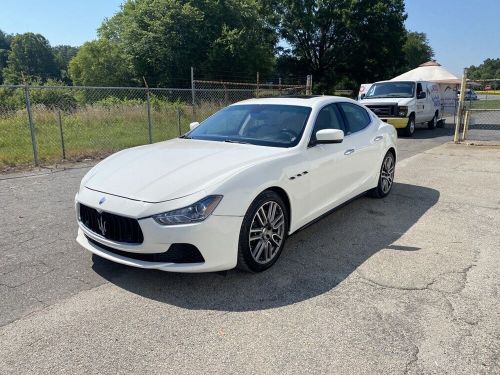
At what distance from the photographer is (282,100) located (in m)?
4.84

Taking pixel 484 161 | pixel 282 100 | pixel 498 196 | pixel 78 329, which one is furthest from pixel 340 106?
pixel 484 161

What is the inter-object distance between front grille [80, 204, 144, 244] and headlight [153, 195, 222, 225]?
21 centimetres

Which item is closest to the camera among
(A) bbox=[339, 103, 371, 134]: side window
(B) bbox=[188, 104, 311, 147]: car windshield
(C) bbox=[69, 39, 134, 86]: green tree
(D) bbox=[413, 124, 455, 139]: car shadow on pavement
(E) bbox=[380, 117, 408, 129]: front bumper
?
(B) bbox=[188, 104, 311, 147]: car windshield

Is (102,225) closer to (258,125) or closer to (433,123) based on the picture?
(258,125)

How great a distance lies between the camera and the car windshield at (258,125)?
167 inches

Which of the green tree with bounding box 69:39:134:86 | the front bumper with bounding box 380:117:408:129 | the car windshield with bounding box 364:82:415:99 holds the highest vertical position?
the green tree with bounding box 69:39:134:86

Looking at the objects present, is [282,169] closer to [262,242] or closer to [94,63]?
[262,242]

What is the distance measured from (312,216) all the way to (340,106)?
162cm

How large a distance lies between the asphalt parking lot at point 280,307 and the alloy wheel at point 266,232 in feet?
0.58

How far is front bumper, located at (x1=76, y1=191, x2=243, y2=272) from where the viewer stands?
9.97 feet

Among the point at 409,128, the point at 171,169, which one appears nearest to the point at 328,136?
the point at 171,169

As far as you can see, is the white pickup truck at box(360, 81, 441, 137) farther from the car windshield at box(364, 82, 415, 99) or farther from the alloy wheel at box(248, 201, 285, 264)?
the alloy wheel at box(248, 201, 285, 264)

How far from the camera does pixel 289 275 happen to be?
3574 mm

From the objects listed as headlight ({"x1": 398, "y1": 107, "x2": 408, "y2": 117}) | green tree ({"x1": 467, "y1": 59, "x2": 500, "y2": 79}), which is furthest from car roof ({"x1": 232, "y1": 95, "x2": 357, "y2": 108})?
green tree ({"x1": 467, "y1": 59, "x2": 500, "y2": 79})
